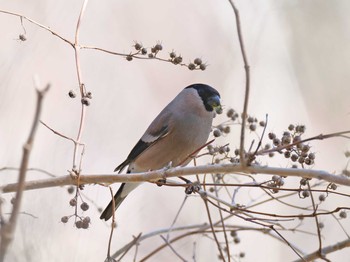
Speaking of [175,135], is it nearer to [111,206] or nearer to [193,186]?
[111,206]

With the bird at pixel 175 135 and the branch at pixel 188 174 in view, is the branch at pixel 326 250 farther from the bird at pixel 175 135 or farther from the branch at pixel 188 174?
the bird at pixel 175 135

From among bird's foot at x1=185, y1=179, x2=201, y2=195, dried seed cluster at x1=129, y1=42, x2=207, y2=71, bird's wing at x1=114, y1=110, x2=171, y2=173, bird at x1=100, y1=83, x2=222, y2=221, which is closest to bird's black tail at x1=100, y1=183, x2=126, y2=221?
bird at x1=100, y1=83, x2=222, y2=221

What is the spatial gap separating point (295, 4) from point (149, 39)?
74cm

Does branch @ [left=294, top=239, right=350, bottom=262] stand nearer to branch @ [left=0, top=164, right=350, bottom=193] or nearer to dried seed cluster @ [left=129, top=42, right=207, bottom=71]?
branch @ [left=0, top=164, right=350, bottom=193]

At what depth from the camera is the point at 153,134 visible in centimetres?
209

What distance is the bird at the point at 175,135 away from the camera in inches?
79.6

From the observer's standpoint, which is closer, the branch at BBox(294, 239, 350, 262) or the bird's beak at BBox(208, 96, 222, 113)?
the branch at BBox(294, 239, 350, 262)

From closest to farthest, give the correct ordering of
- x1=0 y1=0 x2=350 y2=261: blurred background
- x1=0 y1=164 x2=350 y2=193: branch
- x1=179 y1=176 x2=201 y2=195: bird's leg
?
x1=0 y1=164 x2=350 y2=193: branch, x1=179 y1=176 x2=201 y2=195: bird's leg, x1=0 y1=0 x2=350 y2=261: blurred background

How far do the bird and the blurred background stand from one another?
0.46ft

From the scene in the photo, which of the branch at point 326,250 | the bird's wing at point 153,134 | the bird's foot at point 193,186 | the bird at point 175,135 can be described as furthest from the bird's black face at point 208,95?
the branch at point 326,250

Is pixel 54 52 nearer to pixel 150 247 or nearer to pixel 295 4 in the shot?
pixel 150 247

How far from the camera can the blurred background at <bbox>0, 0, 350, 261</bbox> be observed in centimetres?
184

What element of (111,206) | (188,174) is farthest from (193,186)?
(111,206)

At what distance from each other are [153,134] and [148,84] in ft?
1.26
